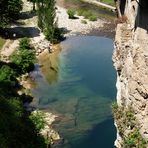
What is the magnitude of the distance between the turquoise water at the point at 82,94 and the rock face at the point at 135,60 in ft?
45.0

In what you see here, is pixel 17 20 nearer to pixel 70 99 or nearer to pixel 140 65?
pixel 70 99

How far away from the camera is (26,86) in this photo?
49469 millimetres

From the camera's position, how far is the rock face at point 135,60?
1947 centimetres

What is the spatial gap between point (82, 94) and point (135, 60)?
27.8 meters

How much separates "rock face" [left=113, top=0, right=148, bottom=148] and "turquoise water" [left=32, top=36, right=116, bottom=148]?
13719 millimetres

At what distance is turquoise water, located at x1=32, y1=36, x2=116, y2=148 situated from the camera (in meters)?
38.8

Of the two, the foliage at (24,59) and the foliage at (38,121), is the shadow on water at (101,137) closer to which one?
the foliage at (38,121)

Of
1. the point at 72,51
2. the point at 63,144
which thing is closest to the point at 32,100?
the point at 63,144

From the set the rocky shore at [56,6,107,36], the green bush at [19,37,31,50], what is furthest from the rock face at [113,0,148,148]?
the rocky shore at [56,6,107,36]

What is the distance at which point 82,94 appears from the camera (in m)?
47.9

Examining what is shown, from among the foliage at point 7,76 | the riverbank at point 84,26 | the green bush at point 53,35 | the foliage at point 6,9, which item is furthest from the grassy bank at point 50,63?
the riverbank at point 84,26

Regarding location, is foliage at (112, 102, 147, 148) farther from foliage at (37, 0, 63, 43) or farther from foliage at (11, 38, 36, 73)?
foliage at (37, 0, 63, 43)

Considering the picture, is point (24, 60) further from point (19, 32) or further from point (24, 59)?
point (19, 32)

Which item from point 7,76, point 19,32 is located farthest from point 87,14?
point 7,76
